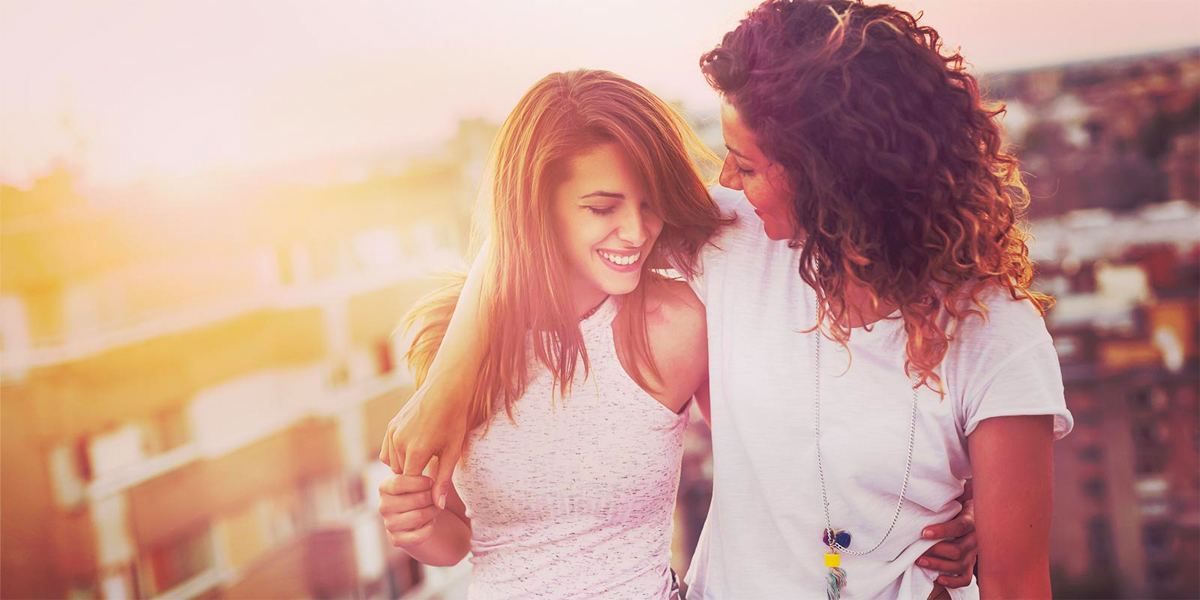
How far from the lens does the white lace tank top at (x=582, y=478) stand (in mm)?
1173

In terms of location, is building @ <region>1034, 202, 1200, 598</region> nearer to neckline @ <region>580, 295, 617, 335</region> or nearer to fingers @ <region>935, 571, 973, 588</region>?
fingers @ <region>935, 571, 973, 588</region>

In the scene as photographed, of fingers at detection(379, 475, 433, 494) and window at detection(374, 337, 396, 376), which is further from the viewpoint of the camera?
window at detection(374, 337, 396, 376)

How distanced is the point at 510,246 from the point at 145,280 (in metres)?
4.41

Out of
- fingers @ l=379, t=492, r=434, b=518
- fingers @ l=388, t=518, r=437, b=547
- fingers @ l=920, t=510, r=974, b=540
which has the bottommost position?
fingers @ l=920, t=510, r=974, b=540

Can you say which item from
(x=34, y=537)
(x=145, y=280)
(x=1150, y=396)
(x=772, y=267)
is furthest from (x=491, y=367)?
(x=1150, y=396)

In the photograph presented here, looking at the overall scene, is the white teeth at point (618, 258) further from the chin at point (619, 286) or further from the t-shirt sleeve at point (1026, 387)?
the t-shirt sleeve at point (1026, 387)

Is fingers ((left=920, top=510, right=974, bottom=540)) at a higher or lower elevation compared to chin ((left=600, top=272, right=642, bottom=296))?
lower

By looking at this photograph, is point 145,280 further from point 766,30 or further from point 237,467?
point 766,30

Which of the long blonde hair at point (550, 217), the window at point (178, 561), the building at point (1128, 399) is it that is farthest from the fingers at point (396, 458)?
the building at point (1128, 399)

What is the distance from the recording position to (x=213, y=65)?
3.88 meters

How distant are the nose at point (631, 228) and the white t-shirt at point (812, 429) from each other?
121 millimetres

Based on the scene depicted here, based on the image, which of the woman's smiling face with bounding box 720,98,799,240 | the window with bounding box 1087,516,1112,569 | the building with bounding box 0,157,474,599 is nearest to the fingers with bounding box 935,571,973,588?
the woman's smiling face with bounding box 720,98,799,240

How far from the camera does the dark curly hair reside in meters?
0.94

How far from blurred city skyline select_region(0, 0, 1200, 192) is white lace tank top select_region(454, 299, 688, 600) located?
1.41 ft
